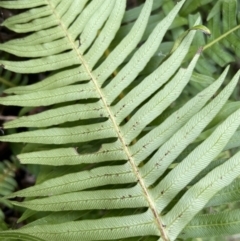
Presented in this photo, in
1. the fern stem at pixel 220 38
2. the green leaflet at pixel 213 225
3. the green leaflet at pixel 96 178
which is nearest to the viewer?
the green leaflet at pixel 213 225

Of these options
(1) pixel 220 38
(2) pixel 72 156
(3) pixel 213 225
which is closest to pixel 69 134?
(2) pixel 72 156

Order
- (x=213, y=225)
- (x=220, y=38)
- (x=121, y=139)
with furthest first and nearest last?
1. (x=220, y=38)
2. (x=121, y=139)
3. (x=213, y=225)

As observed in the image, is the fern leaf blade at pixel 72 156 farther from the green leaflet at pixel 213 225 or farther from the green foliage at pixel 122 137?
the green leaflet at pixel 213 225

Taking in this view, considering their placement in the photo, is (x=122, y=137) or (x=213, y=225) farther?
(x=122, y=137)

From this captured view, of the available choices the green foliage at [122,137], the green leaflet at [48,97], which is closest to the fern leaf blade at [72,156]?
the green foliage at [122,137]

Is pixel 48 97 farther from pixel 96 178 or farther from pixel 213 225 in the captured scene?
pixel 213 225

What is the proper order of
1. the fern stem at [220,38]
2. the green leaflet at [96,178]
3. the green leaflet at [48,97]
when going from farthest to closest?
the fern stem at [220,38], the green leaflet at [48,97], the green leaflet at [96,178]

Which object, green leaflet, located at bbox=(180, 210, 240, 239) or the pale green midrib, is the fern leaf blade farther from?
green leaflet, located at bbox=(180, 210, 240, 239)

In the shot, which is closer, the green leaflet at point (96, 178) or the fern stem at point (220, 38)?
the green leaflet at point (96, 178)

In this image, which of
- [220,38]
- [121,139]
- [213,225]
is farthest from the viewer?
[220,38]
